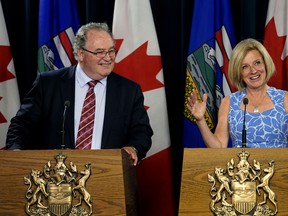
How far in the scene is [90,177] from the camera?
3.15 meters

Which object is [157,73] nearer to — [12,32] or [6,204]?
[12,32]

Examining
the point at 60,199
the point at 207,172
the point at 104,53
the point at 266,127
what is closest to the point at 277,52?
the point at 266,127

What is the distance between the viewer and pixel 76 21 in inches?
205

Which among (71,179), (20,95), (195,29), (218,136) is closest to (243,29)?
(195,29)

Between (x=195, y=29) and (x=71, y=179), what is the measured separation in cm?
212

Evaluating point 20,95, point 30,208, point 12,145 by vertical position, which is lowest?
point 30,208

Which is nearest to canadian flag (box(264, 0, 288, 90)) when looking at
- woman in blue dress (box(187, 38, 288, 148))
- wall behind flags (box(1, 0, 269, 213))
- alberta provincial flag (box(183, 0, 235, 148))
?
wall behind flags (box(1, 0, 269, 213))

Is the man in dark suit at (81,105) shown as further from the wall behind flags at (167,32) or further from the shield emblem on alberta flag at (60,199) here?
the wall behind flags at (167,32)

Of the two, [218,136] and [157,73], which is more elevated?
[157,73]

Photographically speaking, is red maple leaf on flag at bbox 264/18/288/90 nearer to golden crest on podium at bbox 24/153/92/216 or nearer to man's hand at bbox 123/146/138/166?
man's hand at bbox 123/146/138/166

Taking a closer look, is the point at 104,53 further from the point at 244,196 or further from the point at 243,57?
the point at 244,196

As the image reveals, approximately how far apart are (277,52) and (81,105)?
1500mm

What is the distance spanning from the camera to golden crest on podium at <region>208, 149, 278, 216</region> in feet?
9.71

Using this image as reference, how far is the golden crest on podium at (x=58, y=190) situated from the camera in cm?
313
